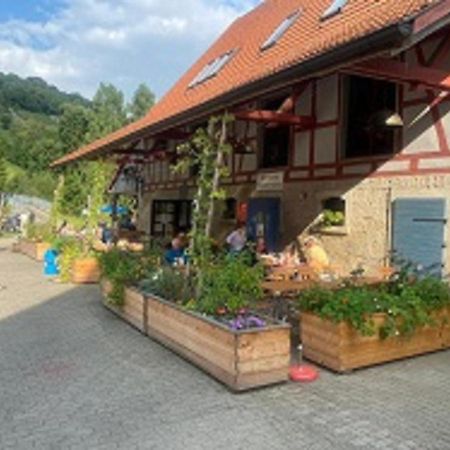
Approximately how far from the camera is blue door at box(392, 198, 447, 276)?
335 inches

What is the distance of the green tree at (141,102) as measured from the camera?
66625 millimetres

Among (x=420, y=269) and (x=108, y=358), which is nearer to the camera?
(x=108, y=358)

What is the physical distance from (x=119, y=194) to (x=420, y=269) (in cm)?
1639

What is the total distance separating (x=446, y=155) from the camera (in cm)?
851

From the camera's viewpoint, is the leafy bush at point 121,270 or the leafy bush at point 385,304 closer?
the leafy bush at point 385,304

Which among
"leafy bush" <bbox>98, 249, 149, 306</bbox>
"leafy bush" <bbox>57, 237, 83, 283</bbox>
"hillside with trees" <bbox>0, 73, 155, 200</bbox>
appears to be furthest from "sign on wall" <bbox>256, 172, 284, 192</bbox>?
"hillside with trees" <bbox>0, 73, 155, 200</bbox>

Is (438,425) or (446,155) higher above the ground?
(446,155)

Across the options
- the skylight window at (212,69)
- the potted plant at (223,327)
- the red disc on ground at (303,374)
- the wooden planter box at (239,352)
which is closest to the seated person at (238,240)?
the potted plant at (223,327)

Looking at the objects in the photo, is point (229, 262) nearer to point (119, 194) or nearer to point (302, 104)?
point (302, 104)

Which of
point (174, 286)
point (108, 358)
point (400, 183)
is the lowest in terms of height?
point (108, 358)

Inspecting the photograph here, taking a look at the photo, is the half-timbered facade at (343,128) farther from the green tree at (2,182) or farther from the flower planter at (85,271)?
the green tree at (2,182)

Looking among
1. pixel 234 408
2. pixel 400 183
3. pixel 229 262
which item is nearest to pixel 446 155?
pixel 400 183

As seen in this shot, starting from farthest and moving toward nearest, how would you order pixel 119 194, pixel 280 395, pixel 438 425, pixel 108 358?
pixel 119 194 → pixel 108 358 → pixel 280 395 → pixel 438 425

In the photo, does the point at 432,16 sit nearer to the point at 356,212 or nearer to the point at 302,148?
the point at 356,212
